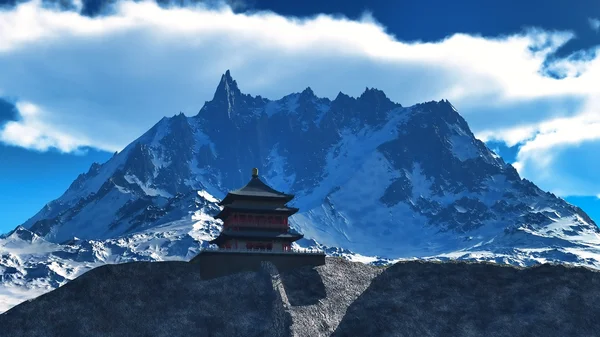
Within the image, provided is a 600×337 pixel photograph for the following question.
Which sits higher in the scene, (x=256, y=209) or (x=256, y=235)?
(x=256, y=209)

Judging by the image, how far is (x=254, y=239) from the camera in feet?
327

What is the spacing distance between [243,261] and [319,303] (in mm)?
11972

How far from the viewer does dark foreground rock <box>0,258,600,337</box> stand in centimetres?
8025

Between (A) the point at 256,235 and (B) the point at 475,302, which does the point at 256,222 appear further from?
(B) the point at 475,302

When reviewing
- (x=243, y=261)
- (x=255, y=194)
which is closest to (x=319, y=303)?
(x=243, y=261)

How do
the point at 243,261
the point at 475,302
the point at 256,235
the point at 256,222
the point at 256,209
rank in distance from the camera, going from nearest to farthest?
the point at 475,302, the point at 243,261, the point at 256,235, the point at 256,209, the point at 256,222

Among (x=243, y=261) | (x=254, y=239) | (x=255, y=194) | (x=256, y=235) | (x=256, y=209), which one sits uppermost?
(x=255, y=194)

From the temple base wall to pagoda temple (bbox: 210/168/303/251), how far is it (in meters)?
5.47

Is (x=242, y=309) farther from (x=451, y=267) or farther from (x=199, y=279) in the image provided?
(x=451, y=267)

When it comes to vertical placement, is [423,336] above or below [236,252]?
below

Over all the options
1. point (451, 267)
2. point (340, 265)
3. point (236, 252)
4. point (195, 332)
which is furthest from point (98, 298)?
point (451, 267)

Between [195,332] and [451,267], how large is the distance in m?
35.0

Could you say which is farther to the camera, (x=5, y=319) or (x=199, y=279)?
(x=199, y=279)

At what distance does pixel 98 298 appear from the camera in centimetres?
8269
